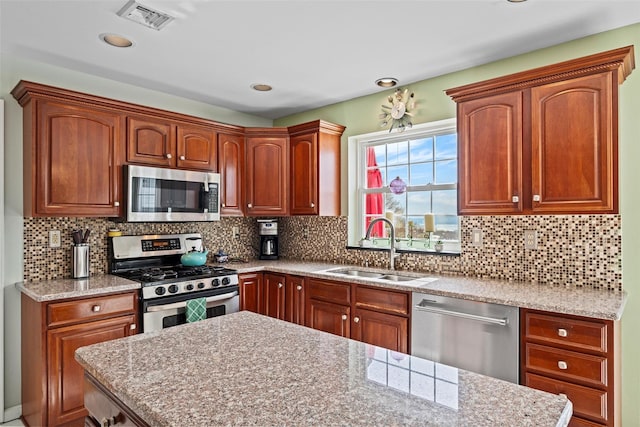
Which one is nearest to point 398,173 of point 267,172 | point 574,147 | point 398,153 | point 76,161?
point 398,153

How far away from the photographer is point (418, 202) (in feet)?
11.5

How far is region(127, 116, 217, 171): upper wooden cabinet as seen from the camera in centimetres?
316

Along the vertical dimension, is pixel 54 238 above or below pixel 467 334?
above

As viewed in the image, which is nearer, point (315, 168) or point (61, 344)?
point (61, 344)

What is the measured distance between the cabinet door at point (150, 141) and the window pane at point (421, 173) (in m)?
2.10

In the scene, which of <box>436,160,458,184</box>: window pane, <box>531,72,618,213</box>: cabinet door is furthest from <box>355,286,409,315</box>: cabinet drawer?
<box>436,160,458,184</box>: window pane

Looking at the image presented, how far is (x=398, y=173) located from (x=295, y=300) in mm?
1485

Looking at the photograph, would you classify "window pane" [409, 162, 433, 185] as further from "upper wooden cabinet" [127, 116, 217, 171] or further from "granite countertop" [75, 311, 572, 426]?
"granite countertop" [75, 311, 572, 426]

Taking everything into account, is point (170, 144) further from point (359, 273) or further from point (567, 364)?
point (567, 364)

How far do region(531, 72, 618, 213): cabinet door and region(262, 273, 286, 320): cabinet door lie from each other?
2117 millimetres

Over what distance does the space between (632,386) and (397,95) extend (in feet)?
8.62

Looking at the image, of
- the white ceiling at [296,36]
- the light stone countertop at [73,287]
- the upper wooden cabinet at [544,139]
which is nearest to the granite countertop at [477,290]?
the light stone countertop at [73,287]

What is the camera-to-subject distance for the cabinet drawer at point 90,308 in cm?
246

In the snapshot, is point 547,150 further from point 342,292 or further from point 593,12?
point 342,292
